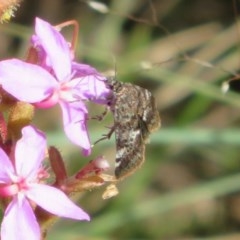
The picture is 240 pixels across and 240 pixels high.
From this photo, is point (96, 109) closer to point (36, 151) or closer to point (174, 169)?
point (174, 169)

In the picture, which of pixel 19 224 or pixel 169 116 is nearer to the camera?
pixel 19 224

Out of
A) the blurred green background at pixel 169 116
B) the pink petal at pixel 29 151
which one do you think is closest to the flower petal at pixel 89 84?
the pink petal at pixel 29 151

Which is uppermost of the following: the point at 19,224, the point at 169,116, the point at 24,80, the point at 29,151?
the point at 169,116

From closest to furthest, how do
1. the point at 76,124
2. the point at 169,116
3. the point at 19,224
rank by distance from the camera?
the point at 19,224
the point at 76,124
the point at 169,116

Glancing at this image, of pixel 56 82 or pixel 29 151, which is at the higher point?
pixel 56 82

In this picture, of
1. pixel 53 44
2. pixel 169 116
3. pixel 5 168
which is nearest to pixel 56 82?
pixel 53 44

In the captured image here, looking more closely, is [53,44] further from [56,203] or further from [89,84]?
[56,203]
